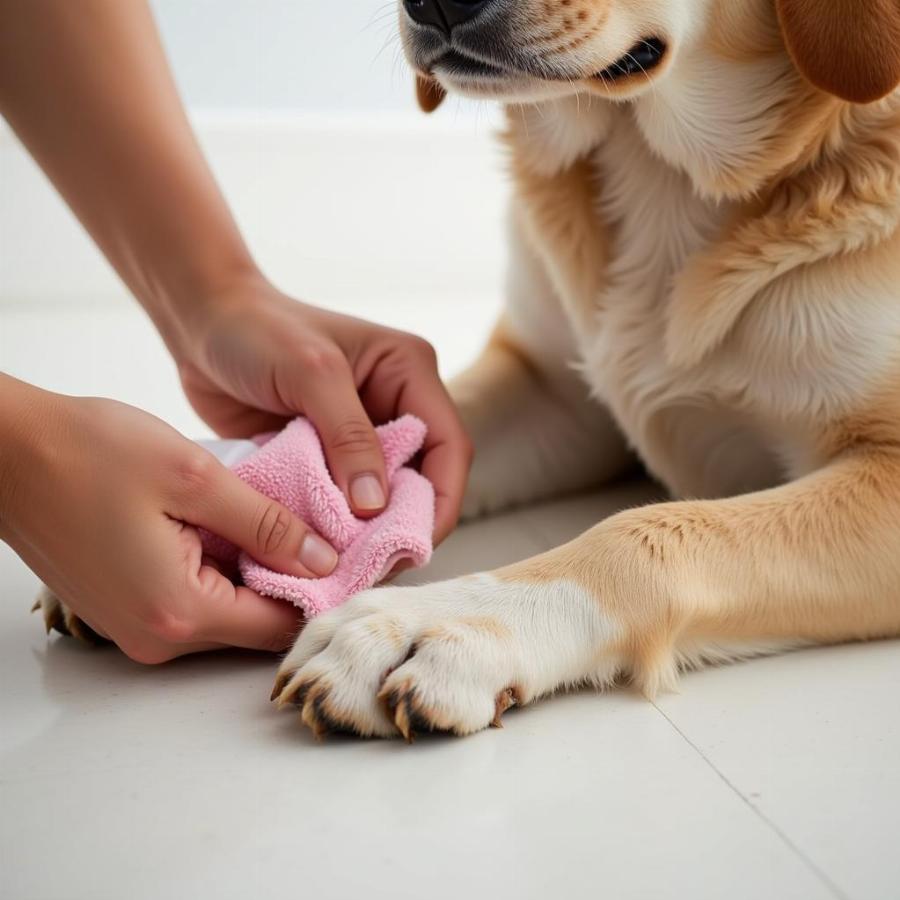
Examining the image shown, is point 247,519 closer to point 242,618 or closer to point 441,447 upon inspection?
point 242,618

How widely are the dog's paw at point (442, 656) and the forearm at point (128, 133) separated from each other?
662 millimetres

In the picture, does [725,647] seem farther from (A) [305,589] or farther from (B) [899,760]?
(A) [305,589]

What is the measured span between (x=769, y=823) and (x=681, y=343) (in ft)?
2.67

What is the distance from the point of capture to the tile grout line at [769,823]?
3.29 ft

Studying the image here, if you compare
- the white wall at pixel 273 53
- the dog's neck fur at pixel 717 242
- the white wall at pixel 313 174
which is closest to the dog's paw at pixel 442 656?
the dog's neck fur at pixel 717 242

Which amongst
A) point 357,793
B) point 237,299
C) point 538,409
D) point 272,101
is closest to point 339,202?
point 272,101

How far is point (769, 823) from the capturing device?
109cm

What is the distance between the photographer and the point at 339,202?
169 inches

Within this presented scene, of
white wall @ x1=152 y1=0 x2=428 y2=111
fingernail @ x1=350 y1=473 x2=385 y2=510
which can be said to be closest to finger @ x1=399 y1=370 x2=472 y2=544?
fingernail @ x1=350 y1=473 x2=385 y2=510

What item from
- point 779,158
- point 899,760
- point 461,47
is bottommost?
point 899,760

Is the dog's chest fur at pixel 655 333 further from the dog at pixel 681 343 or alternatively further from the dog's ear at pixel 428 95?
the dog's ear at pixel 428 95

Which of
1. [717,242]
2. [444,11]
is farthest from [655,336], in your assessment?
[444,11]

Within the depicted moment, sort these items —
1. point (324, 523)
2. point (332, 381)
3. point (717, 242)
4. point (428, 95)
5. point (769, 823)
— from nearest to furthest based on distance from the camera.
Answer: point (769, 823) → point (324, 523) → point (332, 381) → point (717, 242) → point (428, 95)

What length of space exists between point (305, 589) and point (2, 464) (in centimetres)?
36
